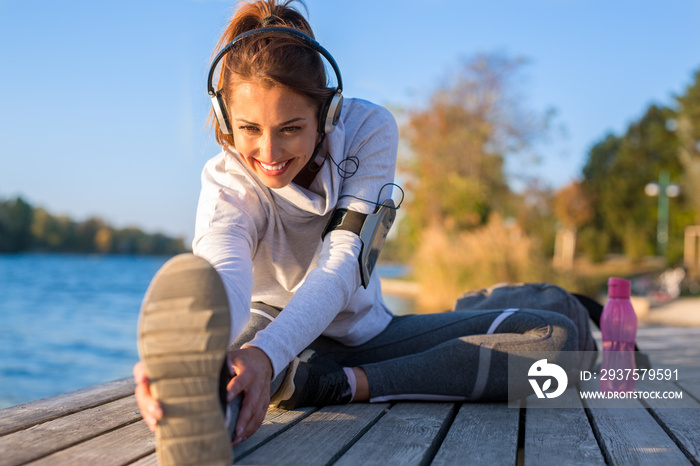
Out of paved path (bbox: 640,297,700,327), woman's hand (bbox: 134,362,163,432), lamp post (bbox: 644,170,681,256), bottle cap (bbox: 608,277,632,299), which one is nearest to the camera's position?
woman's hand (bbox: 134,362,163,432)

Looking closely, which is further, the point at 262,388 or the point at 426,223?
the point at 426,223

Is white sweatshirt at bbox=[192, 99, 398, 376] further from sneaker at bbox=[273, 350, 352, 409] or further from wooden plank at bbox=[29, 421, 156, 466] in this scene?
wooden plank at bbox=[29, 421, 156, 466]

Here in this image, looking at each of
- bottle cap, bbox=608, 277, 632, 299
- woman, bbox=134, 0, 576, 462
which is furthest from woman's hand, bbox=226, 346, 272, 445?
bottle cap, bbox=608, 277, 632, 299

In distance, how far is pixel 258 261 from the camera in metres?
1.88

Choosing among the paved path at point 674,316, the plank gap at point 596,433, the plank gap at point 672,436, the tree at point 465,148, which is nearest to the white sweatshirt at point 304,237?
the plank gap at point 596,433

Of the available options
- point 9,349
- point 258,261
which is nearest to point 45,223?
point 9,349

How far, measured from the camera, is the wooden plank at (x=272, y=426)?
129 cm

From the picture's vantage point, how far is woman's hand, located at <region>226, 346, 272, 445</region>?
1.18m

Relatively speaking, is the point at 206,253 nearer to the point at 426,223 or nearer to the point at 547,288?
the point at 547,288

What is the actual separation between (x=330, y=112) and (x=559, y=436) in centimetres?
100

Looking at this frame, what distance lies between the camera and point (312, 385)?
64.0 inches

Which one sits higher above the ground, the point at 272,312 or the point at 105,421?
the point at 272,312

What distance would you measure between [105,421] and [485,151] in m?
18.7

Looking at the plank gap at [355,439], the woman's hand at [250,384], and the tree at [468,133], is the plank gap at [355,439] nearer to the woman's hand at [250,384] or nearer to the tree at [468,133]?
the woman's hand at [250,384]
